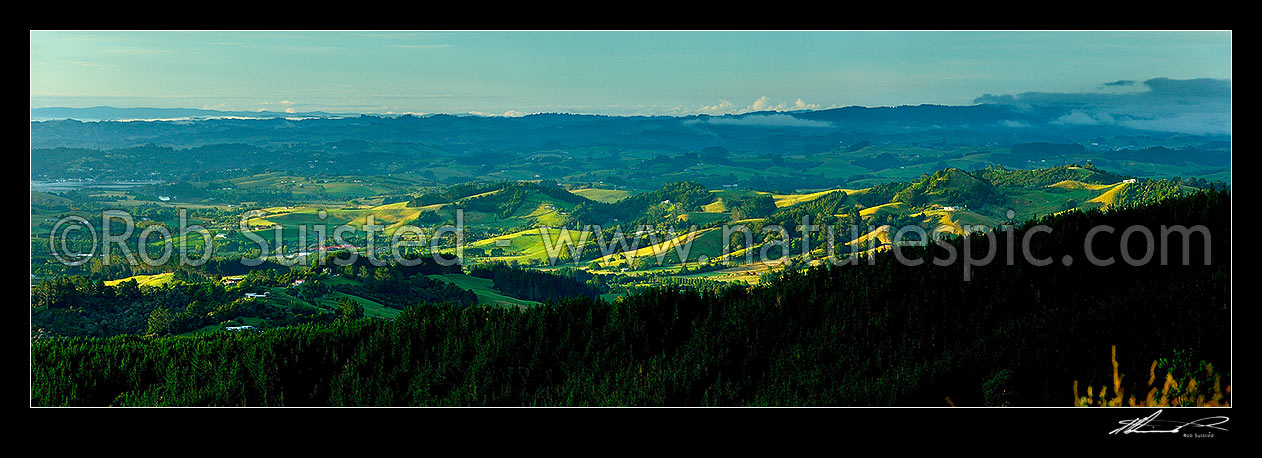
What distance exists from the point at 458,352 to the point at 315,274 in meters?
54.8

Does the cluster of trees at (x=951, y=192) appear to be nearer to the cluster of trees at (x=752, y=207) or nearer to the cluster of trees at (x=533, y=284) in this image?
the cluster of trees at (x=752, y=207)

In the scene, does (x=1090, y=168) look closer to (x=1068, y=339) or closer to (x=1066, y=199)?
(x=1066, y=199)

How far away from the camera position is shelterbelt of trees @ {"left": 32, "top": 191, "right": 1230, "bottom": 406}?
9.02 meters

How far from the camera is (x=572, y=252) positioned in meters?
108

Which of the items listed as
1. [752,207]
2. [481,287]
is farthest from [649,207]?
[481,287]

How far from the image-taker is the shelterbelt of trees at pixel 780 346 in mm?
9023

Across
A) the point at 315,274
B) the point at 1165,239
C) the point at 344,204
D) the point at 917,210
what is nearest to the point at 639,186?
the point at 344,204

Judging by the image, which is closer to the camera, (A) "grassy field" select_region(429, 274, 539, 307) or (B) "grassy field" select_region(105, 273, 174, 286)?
(B) "grassy field" select_region(105, 273, 174, 286)
